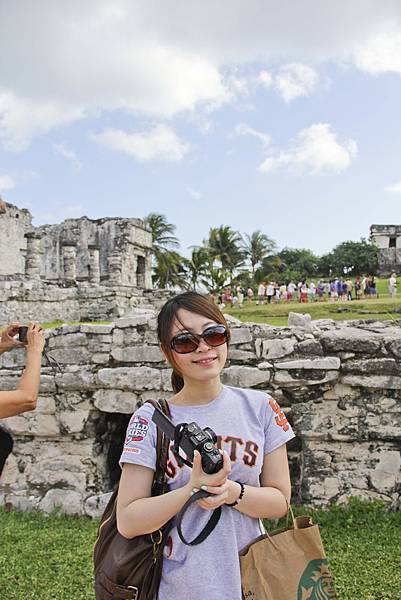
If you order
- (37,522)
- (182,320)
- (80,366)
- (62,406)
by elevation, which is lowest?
(37,522)

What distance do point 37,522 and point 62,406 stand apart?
1.19m

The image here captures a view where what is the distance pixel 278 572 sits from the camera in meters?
2.02

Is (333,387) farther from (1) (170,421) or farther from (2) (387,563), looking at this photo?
(1) (170,421)

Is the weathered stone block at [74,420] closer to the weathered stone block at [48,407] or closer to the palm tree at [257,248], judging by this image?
the weathered stone block at [48,407]

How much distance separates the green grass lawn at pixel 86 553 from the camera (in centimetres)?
406

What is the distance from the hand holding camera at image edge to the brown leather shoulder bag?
108 centimetres

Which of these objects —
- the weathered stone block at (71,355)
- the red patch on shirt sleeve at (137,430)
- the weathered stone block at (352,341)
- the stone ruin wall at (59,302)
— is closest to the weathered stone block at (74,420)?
the weathered stone block at (71,355)

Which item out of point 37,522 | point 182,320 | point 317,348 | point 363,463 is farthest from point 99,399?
point 182,320

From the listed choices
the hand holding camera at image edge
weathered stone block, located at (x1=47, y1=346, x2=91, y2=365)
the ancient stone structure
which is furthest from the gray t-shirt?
the ancient stone structure

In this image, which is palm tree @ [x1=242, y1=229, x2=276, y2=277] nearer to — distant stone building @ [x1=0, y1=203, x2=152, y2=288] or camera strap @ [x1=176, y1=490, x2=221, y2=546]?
distant stone building @ [x1=0, y1=203, x2=152, y2=288]

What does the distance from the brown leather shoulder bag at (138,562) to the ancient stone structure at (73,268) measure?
16502 millimetres

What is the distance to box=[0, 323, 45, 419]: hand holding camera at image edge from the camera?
288 cm

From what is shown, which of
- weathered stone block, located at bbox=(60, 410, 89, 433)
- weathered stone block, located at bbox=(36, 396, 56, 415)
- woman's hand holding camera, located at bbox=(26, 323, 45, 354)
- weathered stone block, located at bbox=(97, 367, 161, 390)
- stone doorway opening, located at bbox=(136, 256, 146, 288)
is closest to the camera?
woman's hand holding camera, located at bbox=(26, 323, 45, 354)

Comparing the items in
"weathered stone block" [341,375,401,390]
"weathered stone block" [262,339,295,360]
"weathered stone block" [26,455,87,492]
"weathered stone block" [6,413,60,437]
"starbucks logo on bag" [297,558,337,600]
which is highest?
"weathered stone block" [262,339,295,360]
